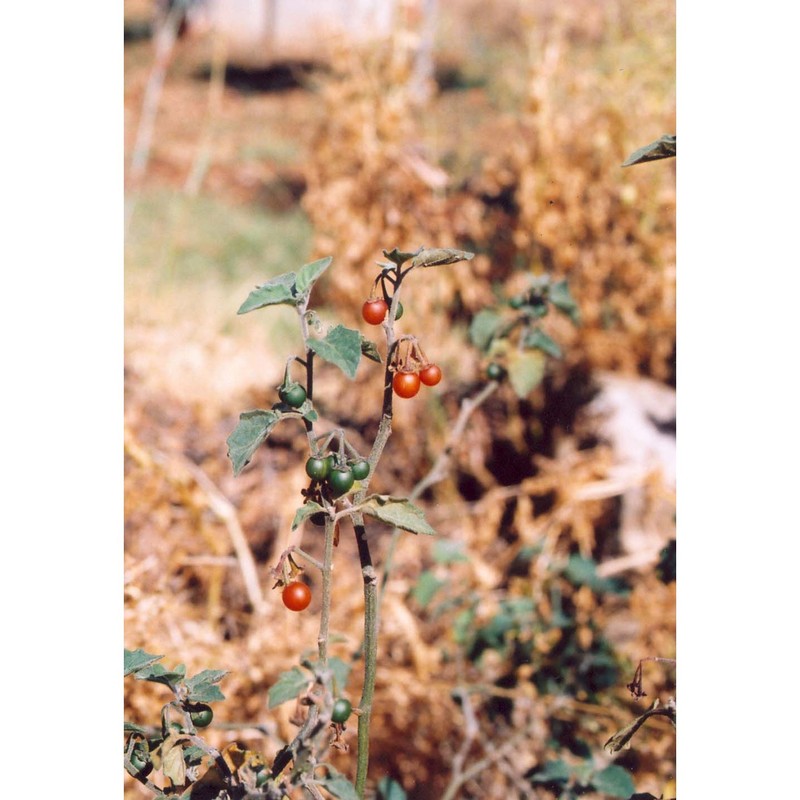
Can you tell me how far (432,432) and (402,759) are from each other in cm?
98

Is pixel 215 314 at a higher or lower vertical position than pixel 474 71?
lower

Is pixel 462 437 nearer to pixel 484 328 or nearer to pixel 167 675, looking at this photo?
pixel 484 328

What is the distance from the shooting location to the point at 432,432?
222 centimetres

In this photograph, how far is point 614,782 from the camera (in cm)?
98

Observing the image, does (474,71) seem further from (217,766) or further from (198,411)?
(217,766)

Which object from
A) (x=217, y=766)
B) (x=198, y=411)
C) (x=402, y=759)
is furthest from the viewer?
(x=198, y=411)

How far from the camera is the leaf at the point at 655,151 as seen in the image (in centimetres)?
75

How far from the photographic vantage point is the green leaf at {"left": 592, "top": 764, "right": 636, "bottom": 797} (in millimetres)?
971

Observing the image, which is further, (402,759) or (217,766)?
(402,759)

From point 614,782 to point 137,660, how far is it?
58 cm

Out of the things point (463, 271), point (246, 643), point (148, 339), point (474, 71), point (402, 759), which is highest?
point (474, 71)

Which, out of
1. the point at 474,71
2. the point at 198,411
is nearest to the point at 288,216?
the point at 474,71

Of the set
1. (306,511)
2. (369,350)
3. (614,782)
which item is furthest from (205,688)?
(614,782)

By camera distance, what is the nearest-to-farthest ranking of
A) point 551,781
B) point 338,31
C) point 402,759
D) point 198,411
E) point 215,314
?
1. point 551,781
2. point 402,759
3. point 198,411
4. point 338,31
5. point 215,314
